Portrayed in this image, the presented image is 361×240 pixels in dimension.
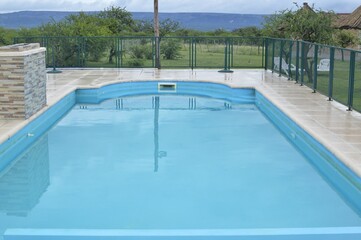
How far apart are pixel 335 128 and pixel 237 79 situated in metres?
7.53

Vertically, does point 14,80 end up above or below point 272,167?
above

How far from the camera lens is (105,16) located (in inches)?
1480

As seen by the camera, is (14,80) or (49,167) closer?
(49,167)

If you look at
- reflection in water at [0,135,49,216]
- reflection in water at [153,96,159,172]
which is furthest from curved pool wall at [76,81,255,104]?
reflection in water at [0,135,49,216]

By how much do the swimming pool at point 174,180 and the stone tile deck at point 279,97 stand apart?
18 centimetres

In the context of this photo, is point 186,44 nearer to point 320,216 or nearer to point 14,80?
point 14,80

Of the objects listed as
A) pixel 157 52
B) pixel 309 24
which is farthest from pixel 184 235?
pixel 157 52

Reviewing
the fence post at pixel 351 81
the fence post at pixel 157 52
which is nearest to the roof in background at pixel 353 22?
the fence post at pixel 157 52

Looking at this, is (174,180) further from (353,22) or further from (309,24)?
(353,22)

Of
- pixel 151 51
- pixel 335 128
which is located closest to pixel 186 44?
pixel 151 51

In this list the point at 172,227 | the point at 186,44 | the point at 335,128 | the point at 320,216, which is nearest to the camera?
the point at 172,227

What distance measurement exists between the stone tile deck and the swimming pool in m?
0.18

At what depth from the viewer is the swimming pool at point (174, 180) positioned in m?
5.01

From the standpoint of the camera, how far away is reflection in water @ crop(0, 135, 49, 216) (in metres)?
5.65
